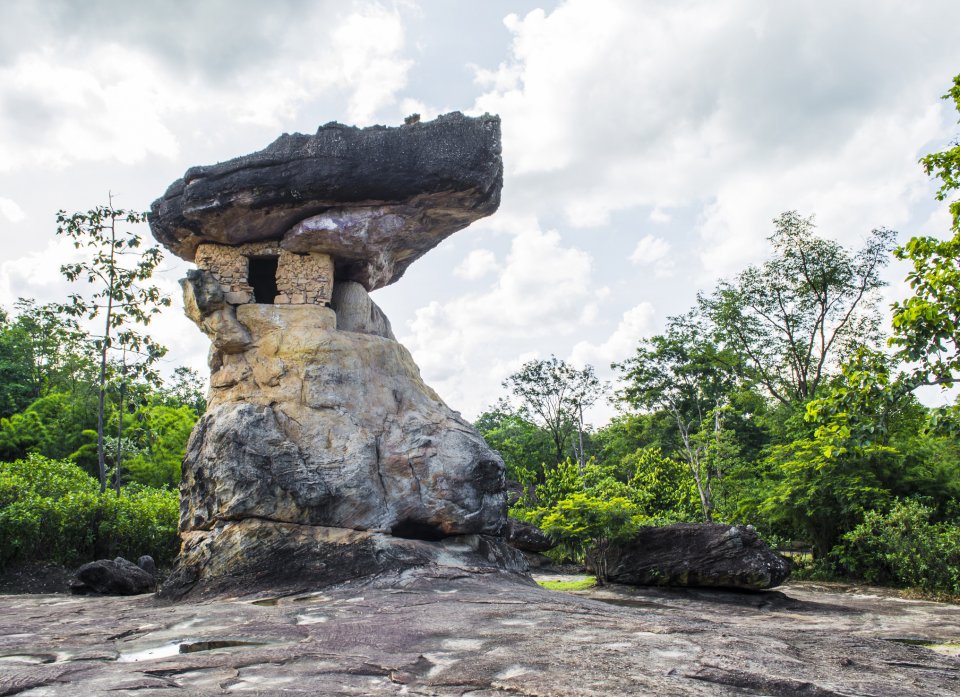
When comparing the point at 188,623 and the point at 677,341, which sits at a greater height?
the point at 677,341

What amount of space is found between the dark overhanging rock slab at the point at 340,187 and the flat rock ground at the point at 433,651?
548cm

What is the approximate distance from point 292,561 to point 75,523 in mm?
6625

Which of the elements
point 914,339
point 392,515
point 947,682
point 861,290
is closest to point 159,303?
point 392,515

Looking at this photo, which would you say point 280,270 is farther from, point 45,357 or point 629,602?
point 45,357

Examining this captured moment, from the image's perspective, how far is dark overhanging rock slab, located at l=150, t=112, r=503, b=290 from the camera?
993 cm

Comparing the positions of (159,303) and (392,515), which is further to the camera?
(159,303)

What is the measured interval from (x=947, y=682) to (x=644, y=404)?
17.3 meters

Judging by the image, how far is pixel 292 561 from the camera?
775cm

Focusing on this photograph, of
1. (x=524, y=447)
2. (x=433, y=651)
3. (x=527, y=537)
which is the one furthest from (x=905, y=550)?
(x=524, y=447)

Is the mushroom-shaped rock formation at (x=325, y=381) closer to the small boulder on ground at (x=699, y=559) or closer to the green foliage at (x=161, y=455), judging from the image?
the small boulder on ground at (x=699, y=559)

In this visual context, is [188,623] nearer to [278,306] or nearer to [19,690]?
[19,690]

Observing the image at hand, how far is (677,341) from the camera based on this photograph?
2103 cm

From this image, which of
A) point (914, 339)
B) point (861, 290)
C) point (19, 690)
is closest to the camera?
point (19, 690)

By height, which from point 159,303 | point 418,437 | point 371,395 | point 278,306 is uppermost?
point 159,303
